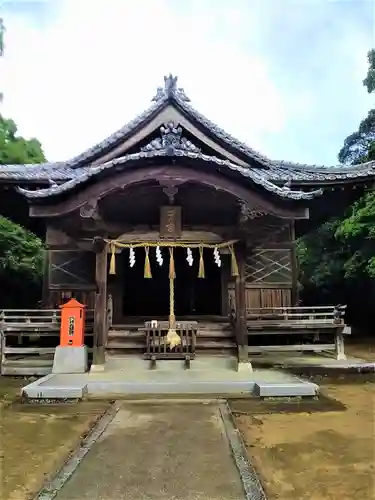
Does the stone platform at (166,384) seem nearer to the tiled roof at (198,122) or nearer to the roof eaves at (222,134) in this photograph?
the tiled roof at (198,122)

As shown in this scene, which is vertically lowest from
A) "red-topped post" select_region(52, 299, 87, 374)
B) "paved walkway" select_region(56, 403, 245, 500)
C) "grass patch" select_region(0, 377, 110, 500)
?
"grass patch" select_region(0, 377, 110, 500)

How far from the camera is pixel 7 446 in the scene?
5047 millimetres

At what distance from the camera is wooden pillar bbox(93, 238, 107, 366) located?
936 centimetres

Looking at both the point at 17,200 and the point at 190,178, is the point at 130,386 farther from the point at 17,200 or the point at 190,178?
the point at 17,200

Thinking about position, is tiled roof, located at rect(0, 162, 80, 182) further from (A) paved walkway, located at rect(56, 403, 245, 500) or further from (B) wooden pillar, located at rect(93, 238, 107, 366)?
(A) paved walkway, located at rect(56, 403, 245, 500)

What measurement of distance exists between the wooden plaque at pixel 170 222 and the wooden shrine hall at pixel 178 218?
0.02 m

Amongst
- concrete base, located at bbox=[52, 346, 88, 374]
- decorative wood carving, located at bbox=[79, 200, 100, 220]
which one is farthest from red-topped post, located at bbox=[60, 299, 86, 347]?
decorative wood carving, located at bbox=[79, 200, 100, 220]

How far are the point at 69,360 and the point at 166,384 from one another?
8.72ft

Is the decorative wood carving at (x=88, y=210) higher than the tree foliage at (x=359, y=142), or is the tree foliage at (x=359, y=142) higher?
the tree foliage at (x=359, y=142)

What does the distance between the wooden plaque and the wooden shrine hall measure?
0.02m


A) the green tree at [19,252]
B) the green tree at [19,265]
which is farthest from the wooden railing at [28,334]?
the green tree at [19,252]

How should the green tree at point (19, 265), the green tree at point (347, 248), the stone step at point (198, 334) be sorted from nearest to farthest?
the stone step at point (198, 334), the green tree at point (347, 248), the green tree at point (19, 265)

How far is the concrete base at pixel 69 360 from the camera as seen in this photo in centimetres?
943

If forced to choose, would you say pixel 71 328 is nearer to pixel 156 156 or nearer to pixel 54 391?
pixel 54 391
